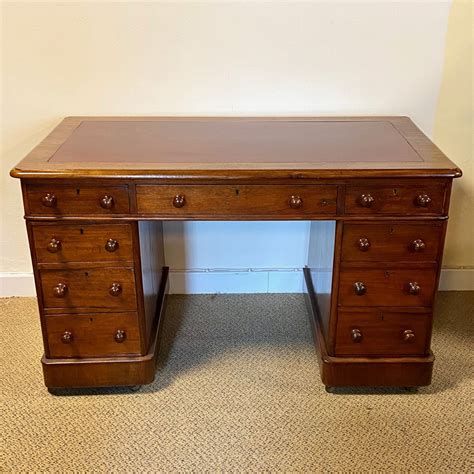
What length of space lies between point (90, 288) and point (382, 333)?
91 cm

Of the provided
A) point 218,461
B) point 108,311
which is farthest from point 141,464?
point 108,311

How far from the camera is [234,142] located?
1824mm

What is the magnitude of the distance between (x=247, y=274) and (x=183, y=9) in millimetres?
1048

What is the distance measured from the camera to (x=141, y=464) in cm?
161

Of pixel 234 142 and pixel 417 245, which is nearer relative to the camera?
pixel 417 245

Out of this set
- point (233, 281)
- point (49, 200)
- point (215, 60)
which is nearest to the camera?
point (49, 200)

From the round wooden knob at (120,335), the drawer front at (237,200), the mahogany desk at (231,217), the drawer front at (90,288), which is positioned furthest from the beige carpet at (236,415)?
the drawer front at (237,200)

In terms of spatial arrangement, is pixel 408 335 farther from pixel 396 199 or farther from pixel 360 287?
pixel 396 199

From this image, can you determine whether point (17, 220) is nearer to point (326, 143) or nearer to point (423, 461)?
point (326, 143)

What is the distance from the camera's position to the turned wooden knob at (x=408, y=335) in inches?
71.1

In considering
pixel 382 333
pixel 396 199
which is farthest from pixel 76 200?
pixel 382 333

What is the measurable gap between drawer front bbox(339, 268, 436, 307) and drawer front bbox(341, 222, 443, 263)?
43 millimetres

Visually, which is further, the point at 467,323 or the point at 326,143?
the point at 467,323

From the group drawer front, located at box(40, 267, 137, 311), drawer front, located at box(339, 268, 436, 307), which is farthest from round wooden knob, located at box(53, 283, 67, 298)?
drawer front, located at box(339, 268, 436, 307)
